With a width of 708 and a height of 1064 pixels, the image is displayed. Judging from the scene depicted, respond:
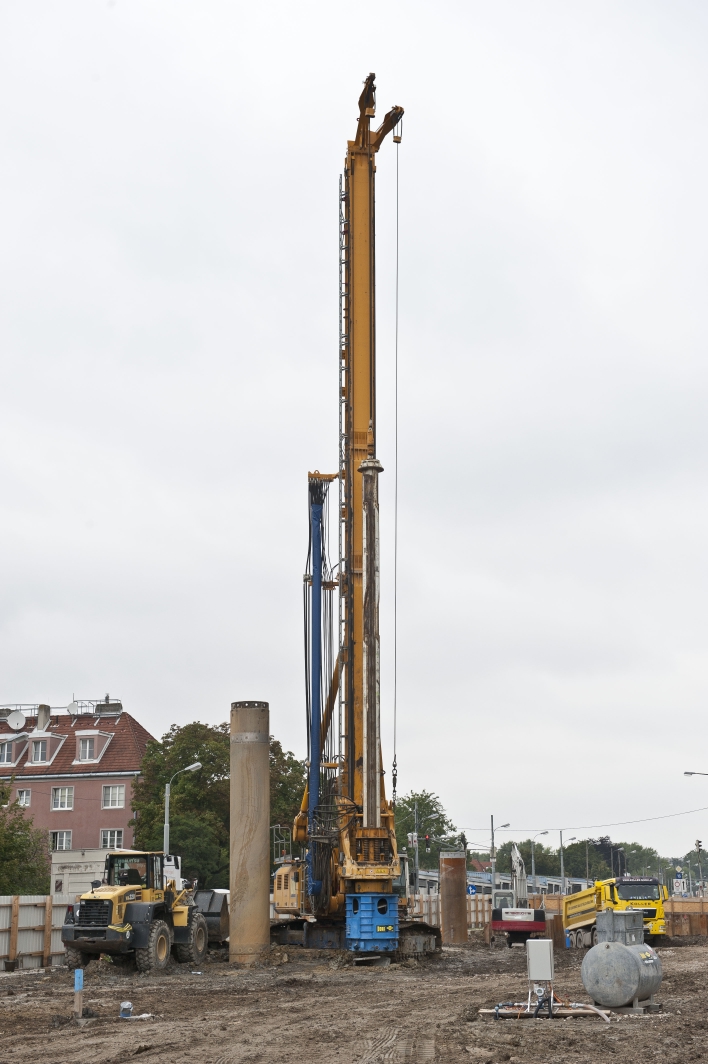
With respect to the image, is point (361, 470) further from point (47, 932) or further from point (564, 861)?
point (564, 861)

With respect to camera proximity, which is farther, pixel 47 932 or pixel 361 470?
pixel 47 932

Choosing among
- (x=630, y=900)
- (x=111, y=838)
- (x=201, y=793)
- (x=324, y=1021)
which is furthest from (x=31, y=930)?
(x=111, y=838)

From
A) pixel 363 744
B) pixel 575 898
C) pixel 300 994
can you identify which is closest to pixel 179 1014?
pixel 300 994

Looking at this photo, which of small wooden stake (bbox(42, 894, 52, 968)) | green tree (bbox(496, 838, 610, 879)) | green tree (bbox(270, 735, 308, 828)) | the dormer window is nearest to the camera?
small wooden stake (bbox(42, 894, 52, 968))

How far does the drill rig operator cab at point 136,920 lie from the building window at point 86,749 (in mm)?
39367

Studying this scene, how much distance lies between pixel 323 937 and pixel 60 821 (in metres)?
39.9

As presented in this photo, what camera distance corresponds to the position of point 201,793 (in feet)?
186

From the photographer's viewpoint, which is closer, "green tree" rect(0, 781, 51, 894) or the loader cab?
the loader cab

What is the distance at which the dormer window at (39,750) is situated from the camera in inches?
2721

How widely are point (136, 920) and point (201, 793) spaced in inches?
1181

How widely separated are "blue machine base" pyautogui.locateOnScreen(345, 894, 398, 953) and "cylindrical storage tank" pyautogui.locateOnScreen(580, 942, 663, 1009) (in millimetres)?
10566

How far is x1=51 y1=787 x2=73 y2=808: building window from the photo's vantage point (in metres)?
67.1

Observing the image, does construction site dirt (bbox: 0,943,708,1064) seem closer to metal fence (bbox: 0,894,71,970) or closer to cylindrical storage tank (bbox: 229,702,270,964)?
metal fence (bbox: 0,894,71,970)

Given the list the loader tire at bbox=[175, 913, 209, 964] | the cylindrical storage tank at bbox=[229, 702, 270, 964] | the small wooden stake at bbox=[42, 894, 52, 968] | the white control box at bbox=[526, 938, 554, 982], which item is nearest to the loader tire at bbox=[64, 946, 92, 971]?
the loader tire at bbox=[175, 913, 209, 964]
